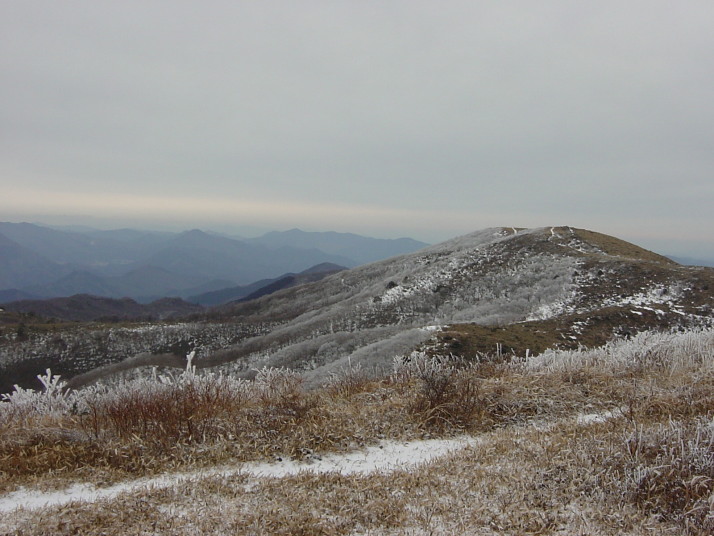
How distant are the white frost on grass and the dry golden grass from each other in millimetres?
179

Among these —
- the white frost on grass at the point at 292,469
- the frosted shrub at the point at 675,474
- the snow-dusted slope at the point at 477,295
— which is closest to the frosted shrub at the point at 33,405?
the white frost on grass at the point at 292,469

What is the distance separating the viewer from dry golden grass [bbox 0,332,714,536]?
3830 mm

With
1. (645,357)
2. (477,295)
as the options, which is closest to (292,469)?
(645,357)

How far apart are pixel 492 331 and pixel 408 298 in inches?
823

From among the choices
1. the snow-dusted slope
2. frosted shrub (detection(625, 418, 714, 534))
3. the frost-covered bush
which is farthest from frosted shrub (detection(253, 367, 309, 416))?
the snow-dusted slope

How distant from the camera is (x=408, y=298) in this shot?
40.7 metres

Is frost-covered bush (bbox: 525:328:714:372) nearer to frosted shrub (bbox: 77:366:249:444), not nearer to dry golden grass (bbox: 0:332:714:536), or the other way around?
dry golden grass (bbox: 0:332:714:536)

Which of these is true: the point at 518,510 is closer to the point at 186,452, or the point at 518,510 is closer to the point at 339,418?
the point at 339,418

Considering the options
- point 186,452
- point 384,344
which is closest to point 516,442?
point 186,452

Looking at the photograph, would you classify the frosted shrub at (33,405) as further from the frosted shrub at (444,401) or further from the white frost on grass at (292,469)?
the frosted shrub at (444,401)

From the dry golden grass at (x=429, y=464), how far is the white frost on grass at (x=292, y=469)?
18 centimetres

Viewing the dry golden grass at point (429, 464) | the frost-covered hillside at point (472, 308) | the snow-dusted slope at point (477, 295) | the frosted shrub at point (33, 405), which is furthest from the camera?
the snow-dusted slope at point (477, 295)

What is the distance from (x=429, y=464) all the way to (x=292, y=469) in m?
1.75

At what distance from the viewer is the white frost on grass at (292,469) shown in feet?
14.8
